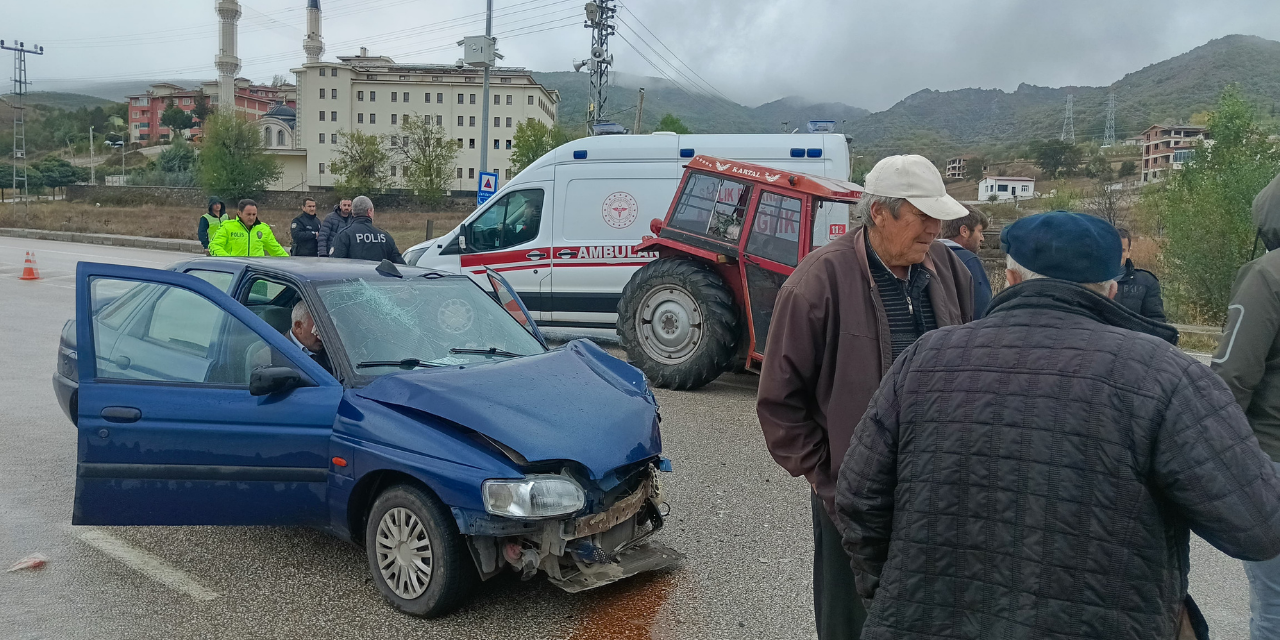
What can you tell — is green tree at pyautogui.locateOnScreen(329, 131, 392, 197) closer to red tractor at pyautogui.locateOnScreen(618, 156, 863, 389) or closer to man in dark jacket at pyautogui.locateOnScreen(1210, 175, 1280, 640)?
red tractor at pyautogui.locateOnScreen(618, 156, 863, 389)

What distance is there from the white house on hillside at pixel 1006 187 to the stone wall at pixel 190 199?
46.0 m

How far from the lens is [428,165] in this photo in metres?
82.1

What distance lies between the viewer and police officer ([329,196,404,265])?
9930 mm

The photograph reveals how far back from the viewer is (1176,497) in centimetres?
170

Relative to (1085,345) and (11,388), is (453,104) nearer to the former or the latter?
(11,388)

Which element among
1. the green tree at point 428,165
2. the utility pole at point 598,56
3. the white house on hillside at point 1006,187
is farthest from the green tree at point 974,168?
the utility pole at point 598,56

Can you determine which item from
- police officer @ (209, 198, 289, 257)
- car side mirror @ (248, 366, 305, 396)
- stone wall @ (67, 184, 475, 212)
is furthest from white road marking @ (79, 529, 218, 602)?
stone wall @ (67, 184, 475, 212)

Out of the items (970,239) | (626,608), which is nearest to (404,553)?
(626,608)

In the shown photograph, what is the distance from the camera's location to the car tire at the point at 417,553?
3.83 metres

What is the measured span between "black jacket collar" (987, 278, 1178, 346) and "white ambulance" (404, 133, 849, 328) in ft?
28.6

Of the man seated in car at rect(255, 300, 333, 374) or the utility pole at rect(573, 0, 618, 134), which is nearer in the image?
the man seated in car at rect(255, 300, 333, 374)

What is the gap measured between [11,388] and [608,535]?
7.07 m

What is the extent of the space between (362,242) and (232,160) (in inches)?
3199

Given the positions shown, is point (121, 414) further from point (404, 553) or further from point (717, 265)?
point (717, 265)
